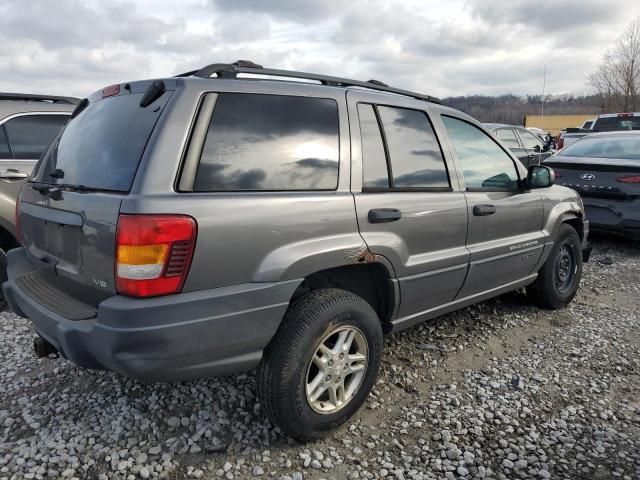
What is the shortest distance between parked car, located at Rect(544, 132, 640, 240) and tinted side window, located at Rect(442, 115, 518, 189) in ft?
10.1

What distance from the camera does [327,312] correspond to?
2.41m

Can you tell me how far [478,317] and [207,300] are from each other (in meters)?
2.88

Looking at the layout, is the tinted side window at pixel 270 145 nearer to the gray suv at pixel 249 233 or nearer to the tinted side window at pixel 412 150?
the gray suv at pixel 249 233

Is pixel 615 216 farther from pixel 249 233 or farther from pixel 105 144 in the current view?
pixel 105 144

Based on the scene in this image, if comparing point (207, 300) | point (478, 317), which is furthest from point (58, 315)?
point (478, 317)

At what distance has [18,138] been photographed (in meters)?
4.34

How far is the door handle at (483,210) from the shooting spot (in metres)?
3.28

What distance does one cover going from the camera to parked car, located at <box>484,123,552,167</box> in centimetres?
1214

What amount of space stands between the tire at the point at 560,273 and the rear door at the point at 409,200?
55.7 inches

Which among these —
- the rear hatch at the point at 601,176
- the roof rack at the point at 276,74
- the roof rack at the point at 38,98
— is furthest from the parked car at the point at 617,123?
the roof rack at the point at 38,98

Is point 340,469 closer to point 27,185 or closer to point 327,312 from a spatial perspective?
point 327,312

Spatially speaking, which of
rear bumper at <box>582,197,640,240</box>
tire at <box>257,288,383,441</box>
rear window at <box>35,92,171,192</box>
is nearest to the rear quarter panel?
rear window at <box>35,92,171,192</box>

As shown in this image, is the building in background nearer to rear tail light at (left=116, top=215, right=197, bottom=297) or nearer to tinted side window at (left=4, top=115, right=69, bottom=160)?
tinted side window at (left=4, top=115, right=69, bottom=160)

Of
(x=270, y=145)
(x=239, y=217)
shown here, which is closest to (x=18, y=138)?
(x=270, y=145)
